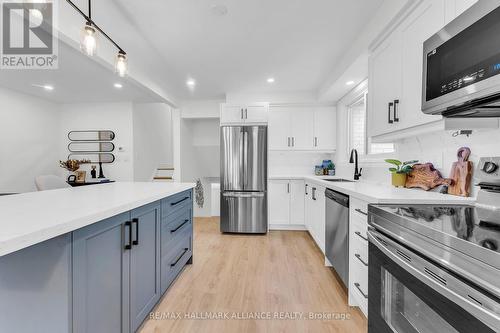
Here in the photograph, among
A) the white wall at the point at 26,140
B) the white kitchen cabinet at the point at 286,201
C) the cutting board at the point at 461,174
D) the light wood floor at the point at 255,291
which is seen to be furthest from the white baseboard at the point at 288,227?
the white wall at the point at 26,140

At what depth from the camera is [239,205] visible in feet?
12.3

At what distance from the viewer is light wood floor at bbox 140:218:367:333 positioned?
1.66 metres

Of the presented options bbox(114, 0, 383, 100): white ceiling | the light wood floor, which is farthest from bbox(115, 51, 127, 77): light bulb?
the light wood floor

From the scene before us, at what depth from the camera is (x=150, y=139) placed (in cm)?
567

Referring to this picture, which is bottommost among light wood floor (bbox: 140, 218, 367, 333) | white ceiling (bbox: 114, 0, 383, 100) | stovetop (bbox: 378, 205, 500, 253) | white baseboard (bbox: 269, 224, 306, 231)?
light wood floor (bbox: 140, 218, 367, 333)

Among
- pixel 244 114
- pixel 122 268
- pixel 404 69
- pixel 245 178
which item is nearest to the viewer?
pixel 122 268

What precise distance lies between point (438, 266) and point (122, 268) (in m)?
1.49

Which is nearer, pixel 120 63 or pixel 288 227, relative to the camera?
pixel 120 63

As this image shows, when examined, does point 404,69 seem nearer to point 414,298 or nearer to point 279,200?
point 414,298

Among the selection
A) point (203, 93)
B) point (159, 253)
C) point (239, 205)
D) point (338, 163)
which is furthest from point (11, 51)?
point (338, 163)

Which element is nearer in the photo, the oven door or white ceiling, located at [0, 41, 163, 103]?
the oven door

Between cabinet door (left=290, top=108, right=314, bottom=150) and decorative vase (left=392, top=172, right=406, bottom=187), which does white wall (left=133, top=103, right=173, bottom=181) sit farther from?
decorative vase (left=392, top=172, right=406, bottom=187)

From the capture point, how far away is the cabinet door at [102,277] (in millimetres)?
994

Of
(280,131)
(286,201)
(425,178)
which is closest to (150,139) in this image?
(280,131)
